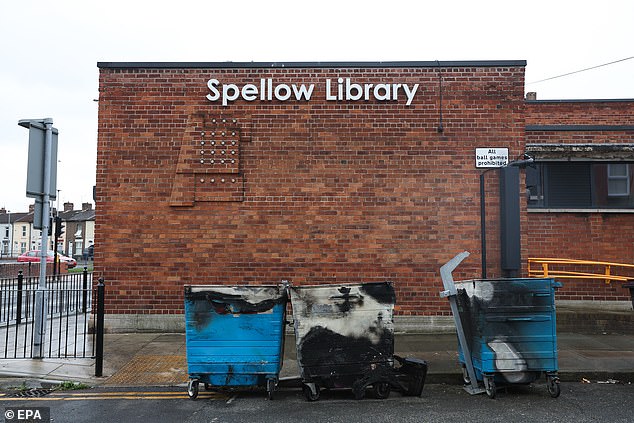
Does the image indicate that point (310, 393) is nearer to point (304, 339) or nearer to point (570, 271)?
point (304, 339)

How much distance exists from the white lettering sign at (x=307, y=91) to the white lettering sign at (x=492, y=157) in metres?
1.65

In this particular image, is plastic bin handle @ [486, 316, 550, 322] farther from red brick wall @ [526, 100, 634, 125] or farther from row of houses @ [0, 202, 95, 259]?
row of houses @ [0, 202, 95, 259]

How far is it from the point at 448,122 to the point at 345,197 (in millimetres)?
2422

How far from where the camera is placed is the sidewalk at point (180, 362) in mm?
6496

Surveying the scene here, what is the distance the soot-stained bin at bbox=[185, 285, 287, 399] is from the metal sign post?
3077 millimetres

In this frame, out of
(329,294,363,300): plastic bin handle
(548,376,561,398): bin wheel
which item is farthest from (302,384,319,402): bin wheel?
(548,376,561,398): bin wheel

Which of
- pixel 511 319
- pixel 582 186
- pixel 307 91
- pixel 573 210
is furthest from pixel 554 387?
pixel 582 186

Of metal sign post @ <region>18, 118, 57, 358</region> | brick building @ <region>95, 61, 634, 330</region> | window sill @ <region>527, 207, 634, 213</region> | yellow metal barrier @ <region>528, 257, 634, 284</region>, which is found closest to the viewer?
metal sign post @ <region>18, 118, 57, 358</region>

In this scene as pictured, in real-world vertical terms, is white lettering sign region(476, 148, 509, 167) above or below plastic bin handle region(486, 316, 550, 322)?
above

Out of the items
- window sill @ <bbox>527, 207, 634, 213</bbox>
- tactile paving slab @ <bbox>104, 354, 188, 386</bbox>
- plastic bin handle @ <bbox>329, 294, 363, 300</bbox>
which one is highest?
window sill @ <bbox>527, 207, 634, 213</bbox>

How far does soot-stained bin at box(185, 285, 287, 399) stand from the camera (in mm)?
5840

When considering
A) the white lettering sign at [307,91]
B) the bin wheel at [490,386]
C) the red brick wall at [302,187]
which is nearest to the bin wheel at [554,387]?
the bin wheel at [490,386]

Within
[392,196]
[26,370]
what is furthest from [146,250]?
[392,196]

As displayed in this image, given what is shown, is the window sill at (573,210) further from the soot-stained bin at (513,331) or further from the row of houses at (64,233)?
the row of houses at (64,233)
